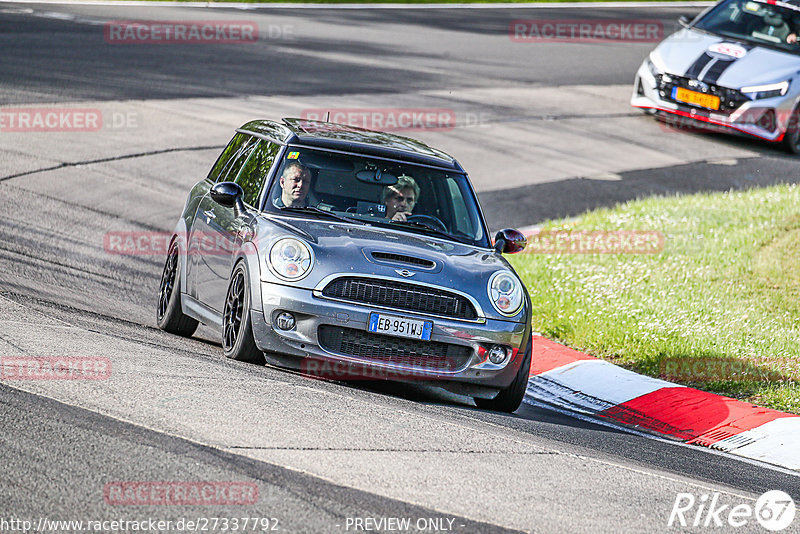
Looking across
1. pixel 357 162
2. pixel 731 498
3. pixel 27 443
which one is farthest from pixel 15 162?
pixel 731 498

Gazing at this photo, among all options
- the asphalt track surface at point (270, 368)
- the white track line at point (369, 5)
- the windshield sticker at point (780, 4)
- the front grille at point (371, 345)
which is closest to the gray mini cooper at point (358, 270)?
the front grille at point (371, 345)

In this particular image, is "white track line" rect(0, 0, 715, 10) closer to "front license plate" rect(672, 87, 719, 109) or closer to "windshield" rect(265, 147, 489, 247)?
"front license plate" rect(672, 87, 719, 109)

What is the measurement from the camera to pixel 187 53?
816 inches

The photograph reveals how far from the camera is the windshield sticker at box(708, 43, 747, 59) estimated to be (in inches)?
692

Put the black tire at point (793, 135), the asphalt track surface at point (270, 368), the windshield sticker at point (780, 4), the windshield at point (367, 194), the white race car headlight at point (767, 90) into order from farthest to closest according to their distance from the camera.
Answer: the windshield sticker at point (780, 4) < the black tire at point (793, 135) < the white race car headlight at point (767, 90) < the windshield at point (367, 194) < the asphalt track surface at point (270, 368)

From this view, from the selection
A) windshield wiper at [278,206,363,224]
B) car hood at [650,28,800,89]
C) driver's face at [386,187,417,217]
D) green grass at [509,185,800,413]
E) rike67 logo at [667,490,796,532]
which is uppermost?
car hood at [650,28,800,89]

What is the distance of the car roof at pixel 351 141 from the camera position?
27.5ft

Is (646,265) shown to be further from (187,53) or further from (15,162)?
(187,53)

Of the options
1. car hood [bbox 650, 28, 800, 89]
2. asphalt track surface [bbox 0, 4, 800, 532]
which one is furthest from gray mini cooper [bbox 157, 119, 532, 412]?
car hood [bbox 650, 28, 800, 89]

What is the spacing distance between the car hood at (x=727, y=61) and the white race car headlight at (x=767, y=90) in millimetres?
70

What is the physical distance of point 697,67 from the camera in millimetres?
17297

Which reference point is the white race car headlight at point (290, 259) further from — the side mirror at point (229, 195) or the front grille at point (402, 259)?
the side mirror at point (229, 195)

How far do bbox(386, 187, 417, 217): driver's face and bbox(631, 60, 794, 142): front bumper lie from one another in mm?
10114

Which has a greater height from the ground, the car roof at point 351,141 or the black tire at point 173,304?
the car roof at point 351,141
